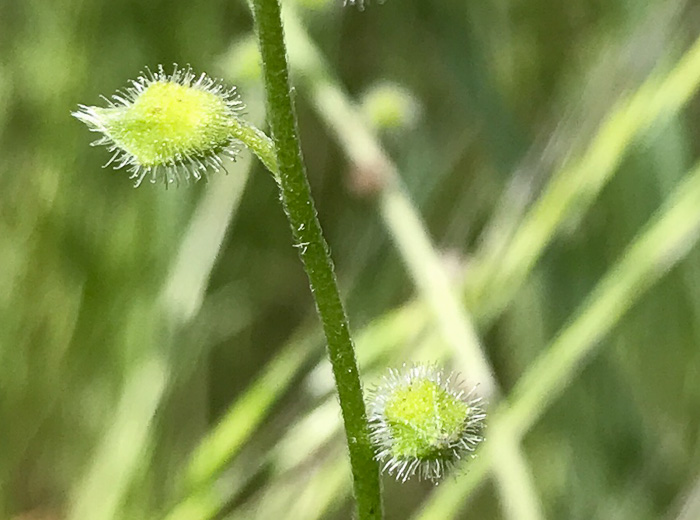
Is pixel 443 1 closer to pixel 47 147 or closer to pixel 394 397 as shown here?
pixel 47 147

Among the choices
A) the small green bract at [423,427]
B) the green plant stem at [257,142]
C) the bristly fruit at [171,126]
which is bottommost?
the small green bract at [423,427]

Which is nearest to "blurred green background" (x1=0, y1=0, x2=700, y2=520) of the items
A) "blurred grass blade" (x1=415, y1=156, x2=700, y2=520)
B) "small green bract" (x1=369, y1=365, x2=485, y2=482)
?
"blurred grass blade" (x1=415, y1=156, x2=700, y2=520)

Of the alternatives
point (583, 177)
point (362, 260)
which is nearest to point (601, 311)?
point (583, 177)

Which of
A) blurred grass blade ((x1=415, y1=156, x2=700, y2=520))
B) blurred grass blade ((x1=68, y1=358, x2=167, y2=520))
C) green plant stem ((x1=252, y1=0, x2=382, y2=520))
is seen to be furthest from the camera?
blurred grass blade ((x1=68, y1=358, x2=167, y2=520))

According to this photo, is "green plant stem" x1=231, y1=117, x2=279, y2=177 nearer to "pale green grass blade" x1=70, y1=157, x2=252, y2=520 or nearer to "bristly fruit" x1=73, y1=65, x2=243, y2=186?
"bristly fruit" x1=73, y1=65, x2=243, y2=186

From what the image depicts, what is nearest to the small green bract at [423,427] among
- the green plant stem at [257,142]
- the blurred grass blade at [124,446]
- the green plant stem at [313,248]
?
the green plant stem at [313,248]

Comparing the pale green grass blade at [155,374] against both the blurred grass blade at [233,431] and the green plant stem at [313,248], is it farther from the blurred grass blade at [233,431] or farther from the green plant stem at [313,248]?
the green plant stem at [313,248]

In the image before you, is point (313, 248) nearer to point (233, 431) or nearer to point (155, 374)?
point (233, 431)
